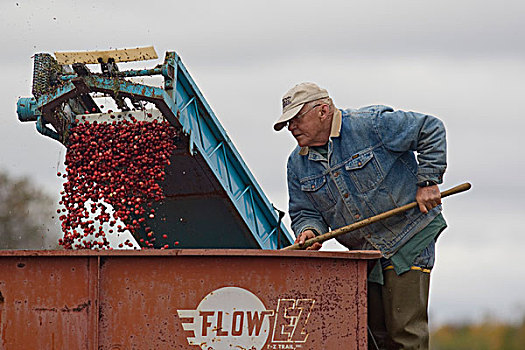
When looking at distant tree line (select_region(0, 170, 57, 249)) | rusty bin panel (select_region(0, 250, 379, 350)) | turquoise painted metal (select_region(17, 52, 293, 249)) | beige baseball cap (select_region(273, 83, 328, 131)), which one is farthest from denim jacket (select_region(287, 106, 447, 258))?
distant tree line (select_region(0, 170, 57, 249))

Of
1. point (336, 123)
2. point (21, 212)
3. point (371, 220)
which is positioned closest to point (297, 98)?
point (336, 123)

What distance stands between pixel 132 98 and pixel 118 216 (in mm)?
1000

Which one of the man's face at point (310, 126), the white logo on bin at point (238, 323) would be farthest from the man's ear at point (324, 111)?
the white logo on bin at point (238, 323)

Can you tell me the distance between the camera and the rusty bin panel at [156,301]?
13.2ft

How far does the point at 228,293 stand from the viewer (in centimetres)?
407

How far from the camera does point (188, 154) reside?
6.87 metres

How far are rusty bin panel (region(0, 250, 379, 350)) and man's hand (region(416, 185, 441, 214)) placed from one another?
1025mm

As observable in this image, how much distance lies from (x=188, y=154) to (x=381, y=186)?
238 centimetres

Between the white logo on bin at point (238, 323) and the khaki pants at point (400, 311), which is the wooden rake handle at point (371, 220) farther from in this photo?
the white logo on bin at point (238, 323)

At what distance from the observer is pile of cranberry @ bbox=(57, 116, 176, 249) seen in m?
6.23

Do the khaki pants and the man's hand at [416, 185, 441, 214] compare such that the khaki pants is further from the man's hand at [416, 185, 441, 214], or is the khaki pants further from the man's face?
the man's face

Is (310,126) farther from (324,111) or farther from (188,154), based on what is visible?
(188,154)

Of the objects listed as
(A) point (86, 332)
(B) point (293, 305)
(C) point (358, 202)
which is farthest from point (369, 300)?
(A) point (86, 332)

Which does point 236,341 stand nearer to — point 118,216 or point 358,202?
point 358,202
